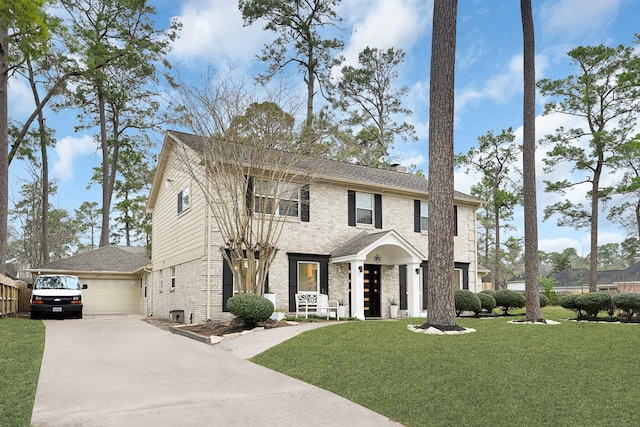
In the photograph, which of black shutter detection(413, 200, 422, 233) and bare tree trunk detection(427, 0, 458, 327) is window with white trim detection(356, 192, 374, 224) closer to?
black shutter detection(413, 200, 422, 233)

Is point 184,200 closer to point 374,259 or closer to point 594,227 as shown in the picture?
point 374,259

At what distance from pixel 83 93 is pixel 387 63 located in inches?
788

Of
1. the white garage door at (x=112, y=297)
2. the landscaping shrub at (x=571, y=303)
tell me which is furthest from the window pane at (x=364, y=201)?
the white garage door at (x=112, y=297)

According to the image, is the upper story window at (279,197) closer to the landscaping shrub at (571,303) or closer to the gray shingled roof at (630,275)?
the landscaping shrub at (571,303)

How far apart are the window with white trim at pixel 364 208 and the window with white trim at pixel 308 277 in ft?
9.04

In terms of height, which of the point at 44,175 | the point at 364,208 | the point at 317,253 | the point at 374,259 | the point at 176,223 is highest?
the point at 44,175

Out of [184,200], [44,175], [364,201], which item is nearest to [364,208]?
[364,201]

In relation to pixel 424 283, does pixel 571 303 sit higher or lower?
lower

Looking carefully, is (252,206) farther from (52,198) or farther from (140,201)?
(52,198)

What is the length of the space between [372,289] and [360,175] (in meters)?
4.46

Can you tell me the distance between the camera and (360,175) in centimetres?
2064

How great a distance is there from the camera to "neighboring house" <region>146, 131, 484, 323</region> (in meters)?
17.0

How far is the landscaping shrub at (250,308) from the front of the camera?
1327 centimetres

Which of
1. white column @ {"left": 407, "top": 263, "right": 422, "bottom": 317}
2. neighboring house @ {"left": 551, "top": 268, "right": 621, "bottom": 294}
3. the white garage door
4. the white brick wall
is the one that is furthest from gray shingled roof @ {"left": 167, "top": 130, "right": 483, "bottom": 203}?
neighboring house @ {"left": 551, "top": 268, "right": 621, "bottom": 294}
